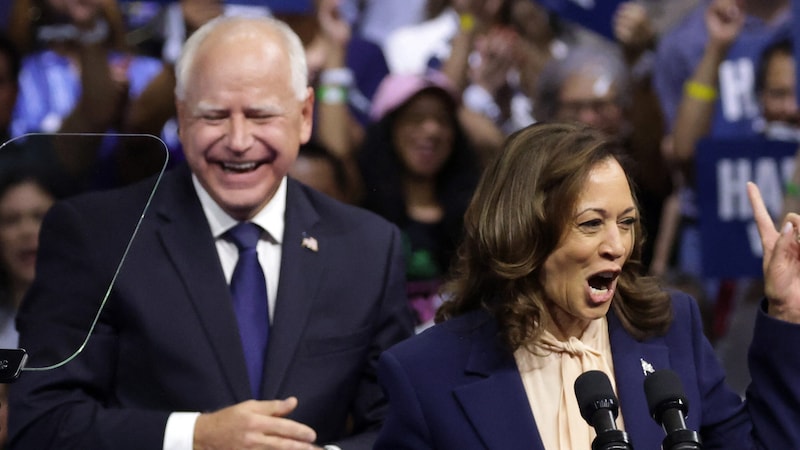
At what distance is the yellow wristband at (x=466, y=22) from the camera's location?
5285mm

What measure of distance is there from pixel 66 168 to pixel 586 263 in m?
0.99

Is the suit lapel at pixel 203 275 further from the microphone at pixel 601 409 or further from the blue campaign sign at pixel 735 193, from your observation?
the blue campaign sign at pixel 735 193

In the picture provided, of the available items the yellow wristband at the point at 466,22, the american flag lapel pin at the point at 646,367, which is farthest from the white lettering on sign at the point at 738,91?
the american flag lapel pin at the point at 646,367

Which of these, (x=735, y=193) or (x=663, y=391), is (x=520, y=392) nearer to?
(x=663, y=391)

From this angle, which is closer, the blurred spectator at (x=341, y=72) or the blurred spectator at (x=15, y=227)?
the blurred spectator at (x=15, y=227)

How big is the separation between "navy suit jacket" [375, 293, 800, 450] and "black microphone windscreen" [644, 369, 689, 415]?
0.43m

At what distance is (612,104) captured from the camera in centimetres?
525

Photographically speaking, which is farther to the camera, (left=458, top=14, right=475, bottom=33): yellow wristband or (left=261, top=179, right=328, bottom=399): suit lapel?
(left=458, top=14, right=475, bottom=33): yellow wristband

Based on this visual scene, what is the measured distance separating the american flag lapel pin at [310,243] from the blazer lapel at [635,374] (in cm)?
67

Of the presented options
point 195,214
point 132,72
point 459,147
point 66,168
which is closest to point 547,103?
point 459,147

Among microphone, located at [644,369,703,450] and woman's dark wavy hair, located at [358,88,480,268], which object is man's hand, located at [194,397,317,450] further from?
woman's dark wavy hair, located at [358,88,480,268]

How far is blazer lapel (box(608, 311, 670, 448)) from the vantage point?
246 centimetres

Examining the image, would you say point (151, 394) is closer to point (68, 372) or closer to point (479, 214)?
point (68, 372)

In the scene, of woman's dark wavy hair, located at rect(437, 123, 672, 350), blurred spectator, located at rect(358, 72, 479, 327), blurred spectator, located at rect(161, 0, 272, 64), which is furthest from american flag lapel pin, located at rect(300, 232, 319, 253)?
blurred spectator, located at rect(161, 0, 272, 64)
